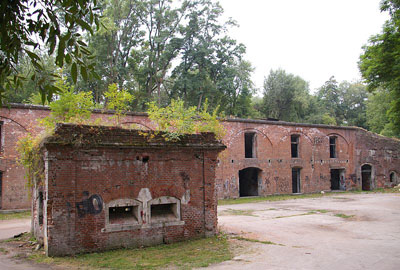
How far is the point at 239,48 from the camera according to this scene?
3606 cm

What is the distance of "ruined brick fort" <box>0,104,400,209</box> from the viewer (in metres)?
18.0

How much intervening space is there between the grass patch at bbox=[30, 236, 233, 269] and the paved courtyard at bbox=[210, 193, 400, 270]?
0.60m

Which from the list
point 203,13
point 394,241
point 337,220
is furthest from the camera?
point 203,13

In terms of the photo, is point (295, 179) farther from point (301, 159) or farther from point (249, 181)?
point (249, 181)

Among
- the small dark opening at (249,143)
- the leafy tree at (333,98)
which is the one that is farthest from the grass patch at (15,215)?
the leafy tree at (333,98)

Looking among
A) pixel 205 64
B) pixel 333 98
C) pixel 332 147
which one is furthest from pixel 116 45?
pixel 333 98

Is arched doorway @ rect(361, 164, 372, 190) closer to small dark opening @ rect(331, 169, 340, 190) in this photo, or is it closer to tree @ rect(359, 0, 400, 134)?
small dark opening @ rect(331, 169, 340, 190)

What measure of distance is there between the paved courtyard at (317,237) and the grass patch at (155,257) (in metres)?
0.60

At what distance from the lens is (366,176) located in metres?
30.9

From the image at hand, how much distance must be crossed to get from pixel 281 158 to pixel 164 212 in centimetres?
1837

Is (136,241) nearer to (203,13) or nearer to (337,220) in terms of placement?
(337,220)

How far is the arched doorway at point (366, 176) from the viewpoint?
100ft

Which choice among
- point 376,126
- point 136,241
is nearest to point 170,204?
point 136,241

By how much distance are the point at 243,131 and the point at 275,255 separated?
56.0ft
